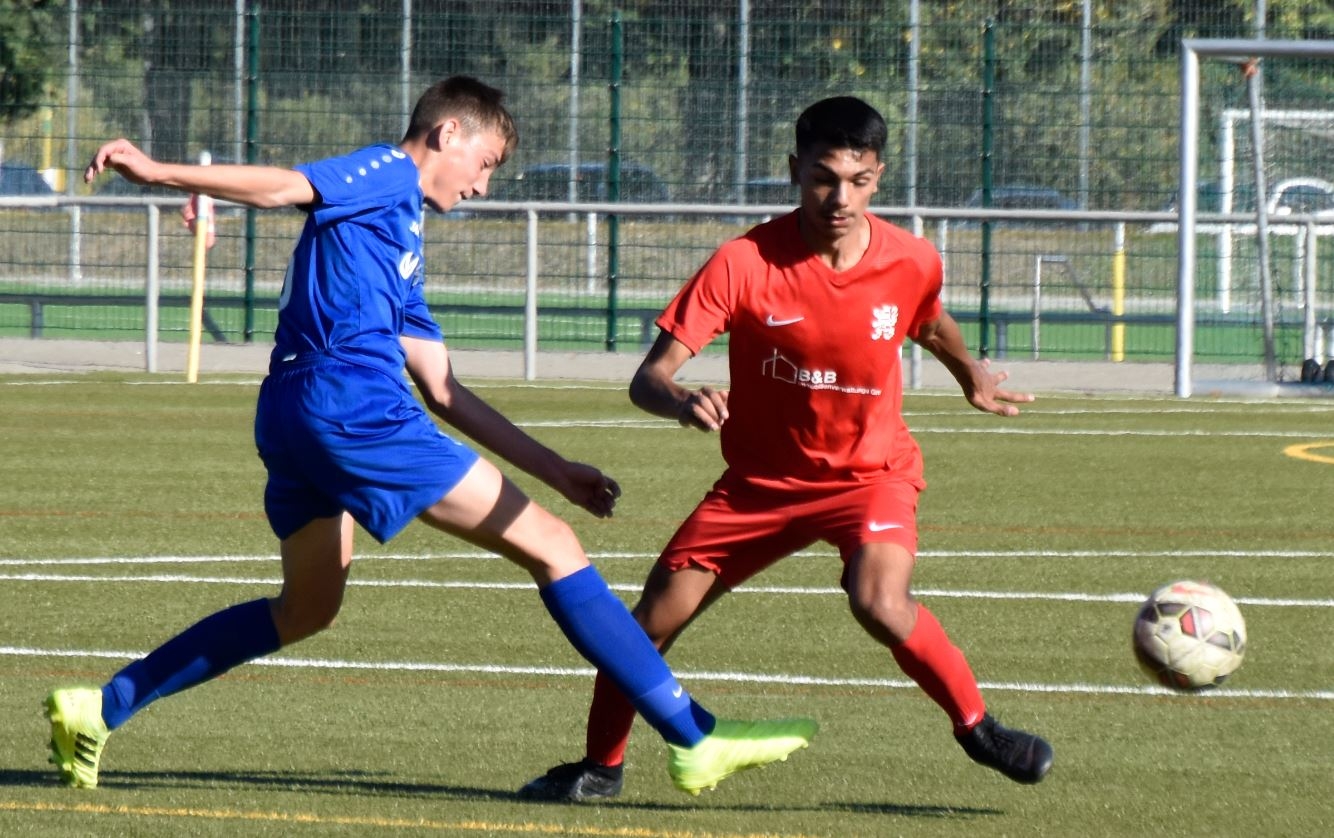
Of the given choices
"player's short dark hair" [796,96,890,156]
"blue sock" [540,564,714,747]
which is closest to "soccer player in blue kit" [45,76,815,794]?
"blue sock" [540,564,714,747]

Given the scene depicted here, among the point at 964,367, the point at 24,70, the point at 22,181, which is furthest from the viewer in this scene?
the point at 22,181

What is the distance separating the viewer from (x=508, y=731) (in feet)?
19.1

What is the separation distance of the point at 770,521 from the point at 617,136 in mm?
15049

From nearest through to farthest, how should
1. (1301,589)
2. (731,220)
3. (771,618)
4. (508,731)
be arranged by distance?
(508,731), (771,618), (1301,589), (731,220)

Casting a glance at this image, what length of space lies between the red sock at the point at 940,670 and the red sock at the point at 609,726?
2.14 feet

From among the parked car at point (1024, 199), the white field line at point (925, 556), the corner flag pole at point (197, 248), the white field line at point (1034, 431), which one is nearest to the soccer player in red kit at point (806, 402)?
the white field line at point (925, 556)

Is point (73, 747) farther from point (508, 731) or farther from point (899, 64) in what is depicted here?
point (899, 64)

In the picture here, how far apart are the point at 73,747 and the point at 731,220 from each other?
578 inches

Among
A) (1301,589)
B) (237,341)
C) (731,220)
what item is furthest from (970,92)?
(1301,589)

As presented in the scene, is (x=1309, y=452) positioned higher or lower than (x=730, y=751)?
higher

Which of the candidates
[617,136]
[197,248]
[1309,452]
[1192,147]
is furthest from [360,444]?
[617,136]

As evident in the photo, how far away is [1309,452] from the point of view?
506 inches

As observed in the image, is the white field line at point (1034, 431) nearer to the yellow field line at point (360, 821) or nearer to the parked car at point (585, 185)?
the parked car at point (585, 185)

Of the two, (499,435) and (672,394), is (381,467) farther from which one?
(672,394)
